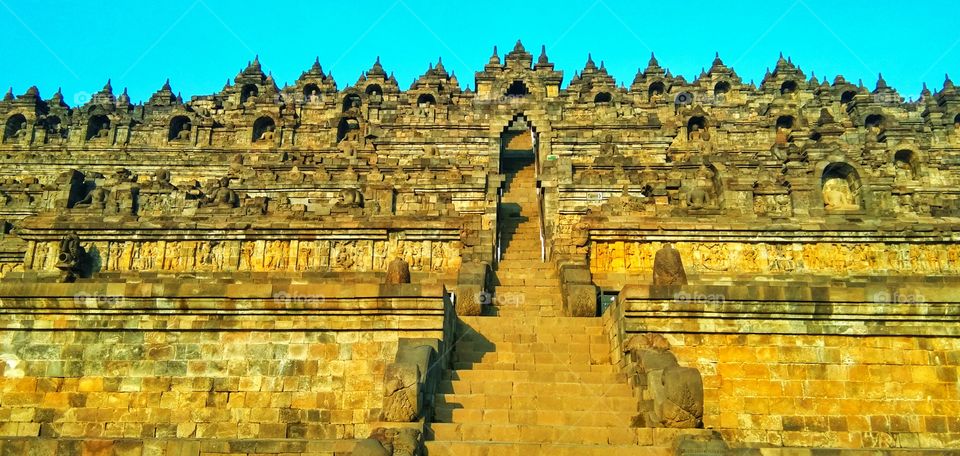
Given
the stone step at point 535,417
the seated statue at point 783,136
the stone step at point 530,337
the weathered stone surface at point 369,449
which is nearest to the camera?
the weathered stone surface at point 369,449

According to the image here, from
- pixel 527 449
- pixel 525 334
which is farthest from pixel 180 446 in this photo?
pixel 525 334

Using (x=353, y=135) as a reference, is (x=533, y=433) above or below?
below

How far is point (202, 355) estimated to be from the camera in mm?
13312

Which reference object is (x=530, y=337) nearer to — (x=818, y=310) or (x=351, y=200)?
(x=818, y=310)

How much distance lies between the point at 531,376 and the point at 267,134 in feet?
118

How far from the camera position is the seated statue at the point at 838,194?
27906 mm

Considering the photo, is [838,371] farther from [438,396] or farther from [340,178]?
[340,178]

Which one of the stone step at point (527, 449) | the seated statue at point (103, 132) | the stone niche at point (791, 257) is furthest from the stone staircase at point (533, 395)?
the seated statue at point (103, 132)

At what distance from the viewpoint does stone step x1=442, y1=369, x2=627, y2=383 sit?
12.8m

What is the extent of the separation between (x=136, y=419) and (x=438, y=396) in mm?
5003

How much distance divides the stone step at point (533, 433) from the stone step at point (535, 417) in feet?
1.36

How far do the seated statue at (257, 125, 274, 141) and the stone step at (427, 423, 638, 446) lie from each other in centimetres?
3599

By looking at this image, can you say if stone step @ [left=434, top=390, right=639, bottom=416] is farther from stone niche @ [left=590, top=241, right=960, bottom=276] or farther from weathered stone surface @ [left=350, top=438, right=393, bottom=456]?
stone niche @ [left=590, top=241, right=960, bottom=276]

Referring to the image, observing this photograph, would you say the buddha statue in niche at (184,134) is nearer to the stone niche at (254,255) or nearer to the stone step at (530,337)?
the stone niche at (254,255)
